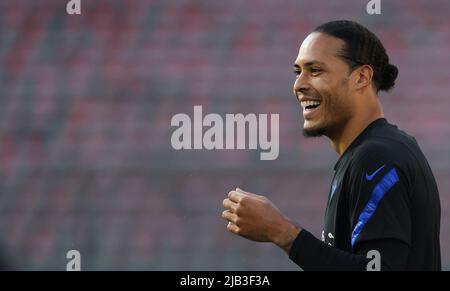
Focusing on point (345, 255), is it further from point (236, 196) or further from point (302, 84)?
point (302, 84)

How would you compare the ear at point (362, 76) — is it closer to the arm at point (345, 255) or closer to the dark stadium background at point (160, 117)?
the arm at point (345, 255)

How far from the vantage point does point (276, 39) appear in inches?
179

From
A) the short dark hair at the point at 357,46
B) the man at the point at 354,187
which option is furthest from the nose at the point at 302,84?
the short dark hair at the point at 357,46

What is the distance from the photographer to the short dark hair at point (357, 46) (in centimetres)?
233

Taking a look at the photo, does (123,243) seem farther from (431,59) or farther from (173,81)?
(431,59)

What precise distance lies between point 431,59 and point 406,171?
262cm

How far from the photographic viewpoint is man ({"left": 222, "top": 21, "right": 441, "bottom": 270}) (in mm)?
1985
